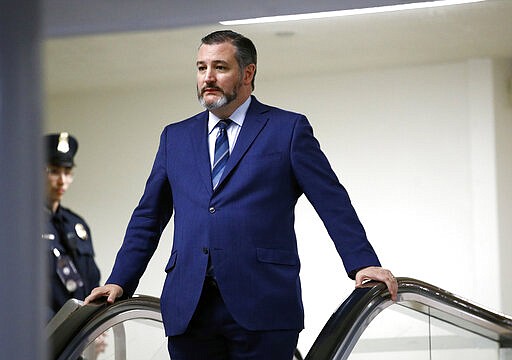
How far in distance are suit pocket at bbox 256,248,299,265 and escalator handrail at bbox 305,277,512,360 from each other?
29 centimetres

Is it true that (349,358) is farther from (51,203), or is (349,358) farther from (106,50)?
(106,50)

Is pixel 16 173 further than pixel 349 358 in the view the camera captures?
No

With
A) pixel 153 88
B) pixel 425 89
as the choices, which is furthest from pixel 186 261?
pixel 153 88

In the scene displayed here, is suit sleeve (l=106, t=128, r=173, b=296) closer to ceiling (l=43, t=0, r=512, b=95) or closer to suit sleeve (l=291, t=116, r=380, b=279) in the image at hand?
suit sleeve (l=291, t=116, r=380, b=279)

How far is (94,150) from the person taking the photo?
9.13 metres

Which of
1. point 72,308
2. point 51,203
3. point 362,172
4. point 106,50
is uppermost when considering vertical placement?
point 106,50

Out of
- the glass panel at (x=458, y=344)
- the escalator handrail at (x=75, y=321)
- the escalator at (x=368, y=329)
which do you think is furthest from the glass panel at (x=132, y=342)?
the glass panel at (x=458, y=344)

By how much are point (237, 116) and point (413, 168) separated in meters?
5.72

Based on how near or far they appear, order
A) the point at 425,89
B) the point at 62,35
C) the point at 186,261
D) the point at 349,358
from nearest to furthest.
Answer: the point at 62,35 < the point at 186,261 < the point at 349,358 < the point at 425,89

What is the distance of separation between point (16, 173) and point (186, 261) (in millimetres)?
1872

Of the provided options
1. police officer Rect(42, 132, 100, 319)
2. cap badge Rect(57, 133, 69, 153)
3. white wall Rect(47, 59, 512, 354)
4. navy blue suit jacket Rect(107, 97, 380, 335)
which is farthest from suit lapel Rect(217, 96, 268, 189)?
white wall Rect(47, 59, 512, 354)

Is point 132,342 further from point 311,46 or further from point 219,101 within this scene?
point 311,46

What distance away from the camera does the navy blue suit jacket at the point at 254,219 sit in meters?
2.43

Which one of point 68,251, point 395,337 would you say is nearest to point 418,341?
point 395,337
